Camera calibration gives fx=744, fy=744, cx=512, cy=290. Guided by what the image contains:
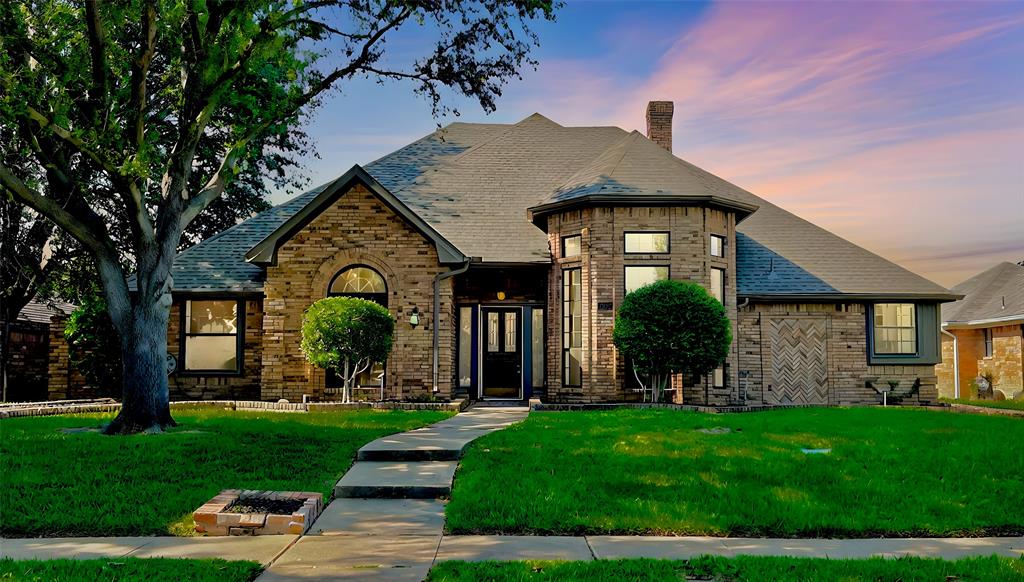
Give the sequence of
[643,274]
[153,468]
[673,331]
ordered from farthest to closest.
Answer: [643,274]
[673,331]
[153,468]

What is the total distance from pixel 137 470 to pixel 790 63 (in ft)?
36.5

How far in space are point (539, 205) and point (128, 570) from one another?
14455mm

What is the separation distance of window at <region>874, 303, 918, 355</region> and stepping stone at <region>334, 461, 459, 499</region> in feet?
49.2

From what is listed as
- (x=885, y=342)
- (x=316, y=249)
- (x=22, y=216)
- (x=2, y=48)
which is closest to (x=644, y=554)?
(x=2, y=48)

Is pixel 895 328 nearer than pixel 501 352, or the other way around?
pixel 501 352

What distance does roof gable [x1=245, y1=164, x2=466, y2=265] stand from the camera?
55.7 ft

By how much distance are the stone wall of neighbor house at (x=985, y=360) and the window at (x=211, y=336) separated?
84.7ft

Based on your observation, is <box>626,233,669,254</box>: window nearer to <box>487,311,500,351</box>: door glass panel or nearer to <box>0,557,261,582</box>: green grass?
<box>487,311,500,351</box>: door glass panel

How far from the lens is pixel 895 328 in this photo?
19875mm

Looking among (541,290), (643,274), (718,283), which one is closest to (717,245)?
(718,283)

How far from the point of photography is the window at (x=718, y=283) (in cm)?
1839

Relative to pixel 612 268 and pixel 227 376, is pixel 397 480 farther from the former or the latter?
pixel 227 376

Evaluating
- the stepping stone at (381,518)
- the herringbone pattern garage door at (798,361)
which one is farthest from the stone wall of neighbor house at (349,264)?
the stepping stone at (381,518)

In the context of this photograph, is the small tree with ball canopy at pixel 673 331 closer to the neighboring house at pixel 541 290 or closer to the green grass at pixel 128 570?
the neighboring house at pixel 541 290
